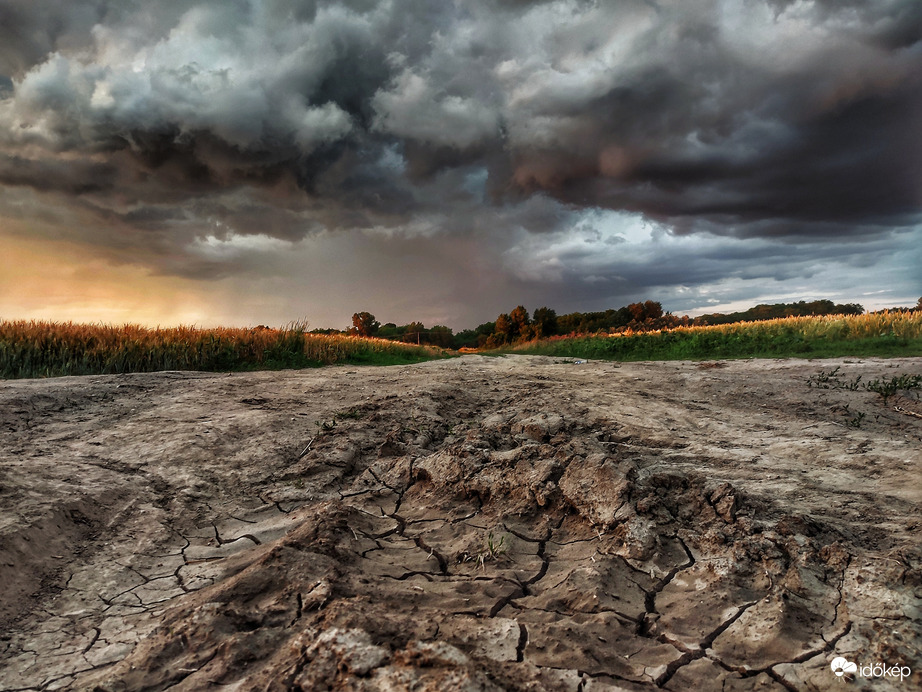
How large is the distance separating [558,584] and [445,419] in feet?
8.47

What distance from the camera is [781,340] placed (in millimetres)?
12141

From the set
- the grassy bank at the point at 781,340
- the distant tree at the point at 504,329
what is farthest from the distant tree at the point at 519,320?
the grassy bank at the point at 781,340

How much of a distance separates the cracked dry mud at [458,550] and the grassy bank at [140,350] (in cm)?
442

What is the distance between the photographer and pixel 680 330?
16.4 metres

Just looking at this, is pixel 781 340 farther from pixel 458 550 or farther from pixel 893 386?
pixel 458 550

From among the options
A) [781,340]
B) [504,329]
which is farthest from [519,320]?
[781,340]

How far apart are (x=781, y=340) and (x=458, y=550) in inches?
511

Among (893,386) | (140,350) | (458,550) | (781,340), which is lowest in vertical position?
(458,550)

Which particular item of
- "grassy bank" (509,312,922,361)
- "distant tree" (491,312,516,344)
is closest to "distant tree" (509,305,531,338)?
"distant tree" (491,312,516,344)

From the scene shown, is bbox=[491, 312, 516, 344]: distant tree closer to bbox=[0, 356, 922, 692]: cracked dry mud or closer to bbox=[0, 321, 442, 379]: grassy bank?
bbox=[0, 321, 442, 379]: grassy bank

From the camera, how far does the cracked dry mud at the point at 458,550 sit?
1.56 metres

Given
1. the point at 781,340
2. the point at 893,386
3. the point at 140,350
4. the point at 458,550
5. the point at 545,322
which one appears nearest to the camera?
the point at 458,550

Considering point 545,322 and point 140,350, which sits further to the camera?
point 545,322

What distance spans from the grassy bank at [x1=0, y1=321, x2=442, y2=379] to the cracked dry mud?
442cm
